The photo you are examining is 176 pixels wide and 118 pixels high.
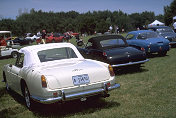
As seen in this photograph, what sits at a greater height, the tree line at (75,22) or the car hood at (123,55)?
the tree line at (75,22)

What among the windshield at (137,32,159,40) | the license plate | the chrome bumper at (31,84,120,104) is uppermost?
the windshield at (137,32,159,40)

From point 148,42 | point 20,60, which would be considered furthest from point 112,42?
point 20,60

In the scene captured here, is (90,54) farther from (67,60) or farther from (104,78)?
(104,78)

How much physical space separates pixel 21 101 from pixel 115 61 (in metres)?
3.79

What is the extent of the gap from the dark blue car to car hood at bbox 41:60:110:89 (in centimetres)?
787

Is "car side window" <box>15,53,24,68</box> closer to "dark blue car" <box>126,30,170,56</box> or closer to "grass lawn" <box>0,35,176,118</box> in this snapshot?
"grass lawn" <box>0,35,176,118</box>

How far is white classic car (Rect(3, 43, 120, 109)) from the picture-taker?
15.4 ft

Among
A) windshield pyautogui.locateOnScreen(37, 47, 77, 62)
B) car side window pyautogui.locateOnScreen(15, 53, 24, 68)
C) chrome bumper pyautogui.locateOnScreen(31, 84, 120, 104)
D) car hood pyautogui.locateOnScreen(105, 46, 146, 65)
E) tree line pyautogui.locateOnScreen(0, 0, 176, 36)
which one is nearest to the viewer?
chrome bumper pyautogui.locateOnScreen(31, 84, 120, 104)

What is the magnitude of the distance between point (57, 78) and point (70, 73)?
0.29m

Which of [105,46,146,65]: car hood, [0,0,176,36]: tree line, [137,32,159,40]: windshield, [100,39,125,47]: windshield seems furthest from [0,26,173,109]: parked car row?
[0,0,176,36]: tree line

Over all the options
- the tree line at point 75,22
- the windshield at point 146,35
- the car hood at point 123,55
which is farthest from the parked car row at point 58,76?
the tree line at point 75,22

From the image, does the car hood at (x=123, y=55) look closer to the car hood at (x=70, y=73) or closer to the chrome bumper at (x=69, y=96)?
the car hood at (x=70, y=73)

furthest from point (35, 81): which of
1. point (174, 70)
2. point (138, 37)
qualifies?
point (138, 37)

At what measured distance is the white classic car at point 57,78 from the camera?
15.4 feet
